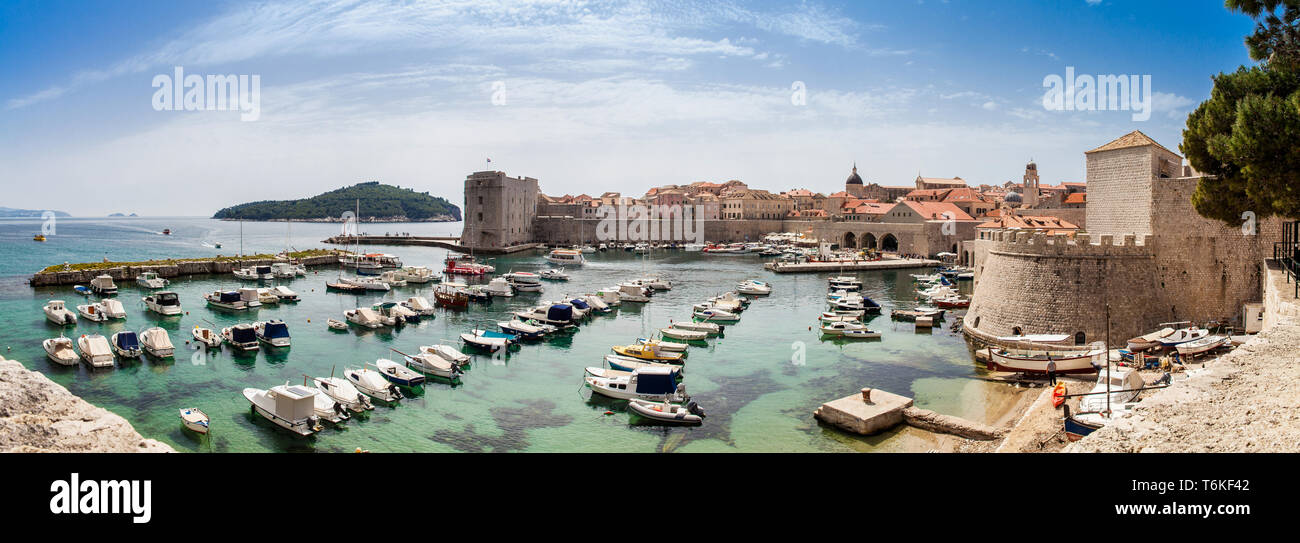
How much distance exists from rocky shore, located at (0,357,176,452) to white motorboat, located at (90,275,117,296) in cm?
2809

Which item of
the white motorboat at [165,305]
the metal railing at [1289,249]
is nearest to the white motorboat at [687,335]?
the metal railing at [1289,249]

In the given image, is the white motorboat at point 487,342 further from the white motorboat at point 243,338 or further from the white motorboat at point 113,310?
the white motorboat at point 113,310

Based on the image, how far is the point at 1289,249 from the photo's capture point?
1634cm

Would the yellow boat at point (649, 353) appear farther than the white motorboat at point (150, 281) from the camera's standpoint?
No

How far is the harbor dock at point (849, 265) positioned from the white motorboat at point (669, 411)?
35028 millimetres

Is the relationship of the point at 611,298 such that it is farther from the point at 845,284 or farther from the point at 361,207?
the point at 361,207

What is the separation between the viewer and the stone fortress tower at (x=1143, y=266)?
1762cm

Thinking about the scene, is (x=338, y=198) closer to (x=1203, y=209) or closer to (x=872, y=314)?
(x=872, y=314)

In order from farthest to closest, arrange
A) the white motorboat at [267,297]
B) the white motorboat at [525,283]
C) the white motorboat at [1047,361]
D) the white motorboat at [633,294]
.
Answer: the white motorboat at [525,283] < the white motorboat at [633,294] < the white motorboat at [267,297] < the white motorboat at [1047,361]

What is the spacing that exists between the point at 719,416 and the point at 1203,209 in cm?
1192

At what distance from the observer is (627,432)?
13.8 meters

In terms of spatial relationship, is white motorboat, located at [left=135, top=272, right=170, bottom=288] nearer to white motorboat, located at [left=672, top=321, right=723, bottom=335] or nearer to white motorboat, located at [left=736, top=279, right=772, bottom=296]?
white motorboat, located at [left=672, top=321, right=723, bottom=335]
